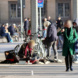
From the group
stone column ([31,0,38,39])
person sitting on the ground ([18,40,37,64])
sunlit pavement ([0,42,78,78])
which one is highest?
stone column ([31,0,38,39])

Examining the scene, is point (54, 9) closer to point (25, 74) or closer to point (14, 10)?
point (14, 10)

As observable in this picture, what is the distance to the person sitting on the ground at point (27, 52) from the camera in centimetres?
1438

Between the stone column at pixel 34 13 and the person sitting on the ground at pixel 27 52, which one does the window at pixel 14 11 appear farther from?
the person sitting on the ground at pixel 27 52

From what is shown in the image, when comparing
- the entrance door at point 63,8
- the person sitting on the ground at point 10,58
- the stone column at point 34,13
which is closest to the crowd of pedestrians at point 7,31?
the stone column at point 34,13

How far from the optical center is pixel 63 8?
1779 inches

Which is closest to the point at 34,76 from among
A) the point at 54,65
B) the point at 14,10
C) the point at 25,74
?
the point at 25,74

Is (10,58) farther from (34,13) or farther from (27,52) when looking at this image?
(34,13)

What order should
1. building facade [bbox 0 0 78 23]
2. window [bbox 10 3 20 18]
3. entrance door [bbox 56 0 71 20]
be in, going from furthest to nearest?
entrance door [bbox 56 0 71 20], window [bbox 10 3 20 18], building facade [bbox 0 0 78 23]

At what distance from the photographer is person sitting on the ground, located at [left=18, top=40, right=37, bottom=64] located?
14375 millimetres

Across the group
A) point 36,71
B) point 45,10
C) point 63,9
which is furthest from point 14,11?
point 36,71

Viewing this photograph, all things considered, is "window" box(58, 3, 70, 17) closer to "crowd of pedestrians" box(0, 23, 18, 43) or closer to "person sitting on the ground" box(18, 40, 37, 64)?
"crowd of pedestrians" box(0, 23, 18, 43)

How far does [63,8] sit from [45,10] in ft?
7.79

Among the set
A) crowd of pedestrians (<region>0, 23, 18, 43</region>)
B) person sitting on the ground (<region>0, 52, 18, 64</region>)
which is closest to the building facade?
crowd of pedestrians (<region>0, 23, 18, 43</region>)

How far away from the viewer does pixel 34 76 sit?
1123 cm
